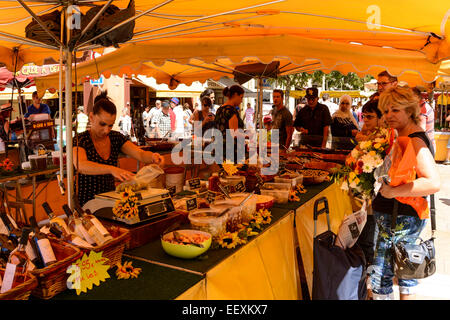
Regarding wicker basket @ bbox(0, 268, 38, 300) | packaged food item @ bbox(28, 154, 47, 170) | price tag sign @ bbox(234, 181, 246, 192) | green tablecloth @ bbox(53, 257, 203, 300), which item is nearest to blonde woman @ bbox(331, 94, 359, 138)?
price tag sign @ bbox(234, 181, 246, 192)

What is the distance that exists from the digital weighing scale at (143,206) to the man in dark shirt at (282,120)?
14.2ft

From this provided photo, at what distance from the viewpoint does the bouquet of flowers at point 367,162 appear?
2.38 meters

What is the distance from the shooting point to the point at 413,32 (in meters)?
3.32

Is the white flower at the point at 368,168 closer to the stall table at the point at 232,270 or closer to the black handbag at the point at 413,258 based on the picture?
the black handbag at the point at 413,258

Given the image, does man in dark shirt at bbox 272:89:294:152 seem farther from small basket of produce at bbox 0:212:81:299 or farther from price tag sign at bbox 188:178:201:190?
small basket of produce at bbox 0:212:81:299

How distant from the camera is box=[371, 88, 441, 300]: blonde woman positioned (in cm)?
232

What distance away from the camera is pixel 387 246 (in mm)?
2602

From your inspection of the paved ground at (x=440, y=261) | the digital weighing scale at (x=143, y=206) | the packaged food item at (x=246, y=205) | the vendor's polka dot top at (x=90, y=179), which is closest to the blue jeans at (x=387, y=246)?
the paved ground at (x=440, y=261)

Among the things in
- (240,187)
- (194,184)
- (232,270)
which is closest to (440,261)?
(240,187)

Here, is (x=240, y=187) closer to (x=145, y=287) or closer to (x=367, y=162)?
(x=367, y=162)
